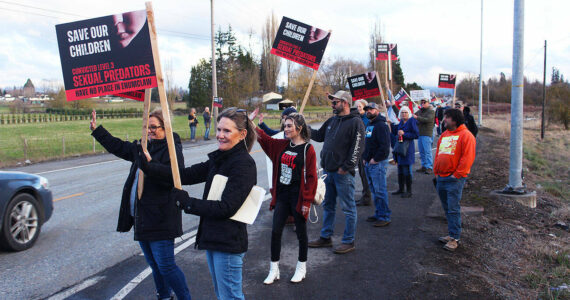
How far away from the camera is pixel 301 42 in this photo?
699cm

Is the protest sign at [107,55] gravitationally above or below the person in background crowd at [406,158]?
above

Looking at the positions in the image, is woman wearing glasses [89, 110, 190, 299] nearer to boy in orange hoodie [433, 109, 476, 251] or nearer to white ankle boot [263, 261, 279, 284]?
white ankle boot [263, 261, 279, 284]

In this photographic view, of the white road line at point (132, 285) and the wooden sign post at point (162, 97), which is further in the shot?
the white road line at point (132, 285)

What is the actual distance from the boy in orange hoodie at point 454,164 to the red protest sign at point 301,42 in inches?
91.3

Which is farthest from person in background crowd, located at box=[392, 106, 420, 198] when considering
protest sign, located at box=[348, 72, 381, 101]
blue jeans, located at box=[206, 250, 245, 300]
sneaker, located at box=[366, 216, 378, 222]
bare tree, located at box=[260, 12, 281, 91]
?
bare tree, located at box=[260, 12, 281, 91]

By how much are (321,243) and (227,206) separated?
3.10m

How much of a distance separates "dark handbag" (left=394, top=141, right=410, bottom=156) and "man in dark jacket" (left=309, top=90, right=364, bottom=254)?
3.61 m

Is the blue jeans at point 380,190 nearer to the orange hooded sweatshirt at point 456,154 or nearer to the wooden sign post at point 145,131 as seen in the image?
the orange hooded sweatshirt at point 456,154

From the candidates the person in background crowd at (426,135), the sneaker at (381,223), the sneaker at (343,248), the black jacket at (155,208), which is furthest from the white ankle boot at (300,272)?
the person in background crowd at (426,135)

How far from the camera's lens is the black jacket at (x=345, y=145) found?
540cm

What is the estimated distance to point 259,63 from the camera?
69.4 m

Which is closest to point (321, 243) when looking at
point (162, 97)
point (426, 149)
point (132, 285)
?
point (132, 285)

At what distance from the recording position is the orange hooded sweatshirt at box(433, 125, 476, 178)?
18.1ft

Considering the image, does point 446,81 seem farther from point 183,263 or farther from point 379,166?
point 183,263
